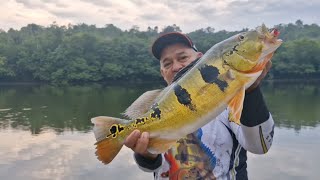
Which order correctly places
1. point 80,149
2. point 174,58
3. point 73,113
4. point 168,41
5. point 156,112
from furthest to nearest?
point 73,113
point 80,149
point 168,41
point 174,58
point 156,112

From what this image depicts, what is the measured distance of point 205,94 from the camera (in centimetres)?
259

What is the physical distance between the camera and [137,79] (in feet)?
271

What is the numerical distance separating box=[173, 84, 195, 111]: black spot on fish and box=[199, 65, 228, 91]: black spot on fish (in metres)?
0.16

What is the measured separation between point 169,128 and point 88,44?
8623 centimetres

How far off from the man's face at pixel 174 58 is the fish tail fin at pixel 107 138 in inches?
40.8

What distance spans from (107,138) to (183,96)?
633 millimetres

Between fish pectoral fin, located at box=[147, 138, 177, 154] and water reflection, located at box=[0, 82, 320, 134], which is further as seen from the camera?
water reflection, located at box=[0, 82, 320, 134]

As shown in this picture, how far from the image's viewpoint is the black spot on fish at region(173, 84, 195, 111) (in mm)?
2635

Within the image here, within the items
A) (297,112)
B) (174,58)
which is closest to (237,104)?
(174,58)

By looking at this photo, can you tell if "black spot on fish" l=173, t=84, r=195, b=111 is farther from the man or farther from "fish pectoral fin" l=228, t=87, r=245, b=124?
the man

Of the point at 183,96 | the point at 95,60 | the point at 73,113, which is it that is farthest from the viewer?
the point at 95,60

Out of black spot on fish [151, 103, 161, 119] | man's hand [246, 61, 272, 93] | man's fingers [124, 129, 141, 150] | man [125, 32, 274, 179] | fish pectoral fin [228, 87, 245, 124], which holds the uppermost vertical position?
man's hand [246, 61, 272, 93]

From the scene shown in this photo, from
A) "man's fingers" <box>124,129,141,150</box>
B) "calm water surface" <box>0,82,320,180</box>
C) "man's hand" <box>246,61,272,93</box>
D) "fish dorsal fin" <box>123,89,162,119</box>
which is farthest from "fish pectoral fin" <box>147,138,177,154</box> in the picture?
"calm water surface" <box>0,82,320,180</box>

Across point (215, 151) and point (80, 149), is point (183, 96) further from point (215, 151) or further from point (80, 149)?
point (80, 149)
